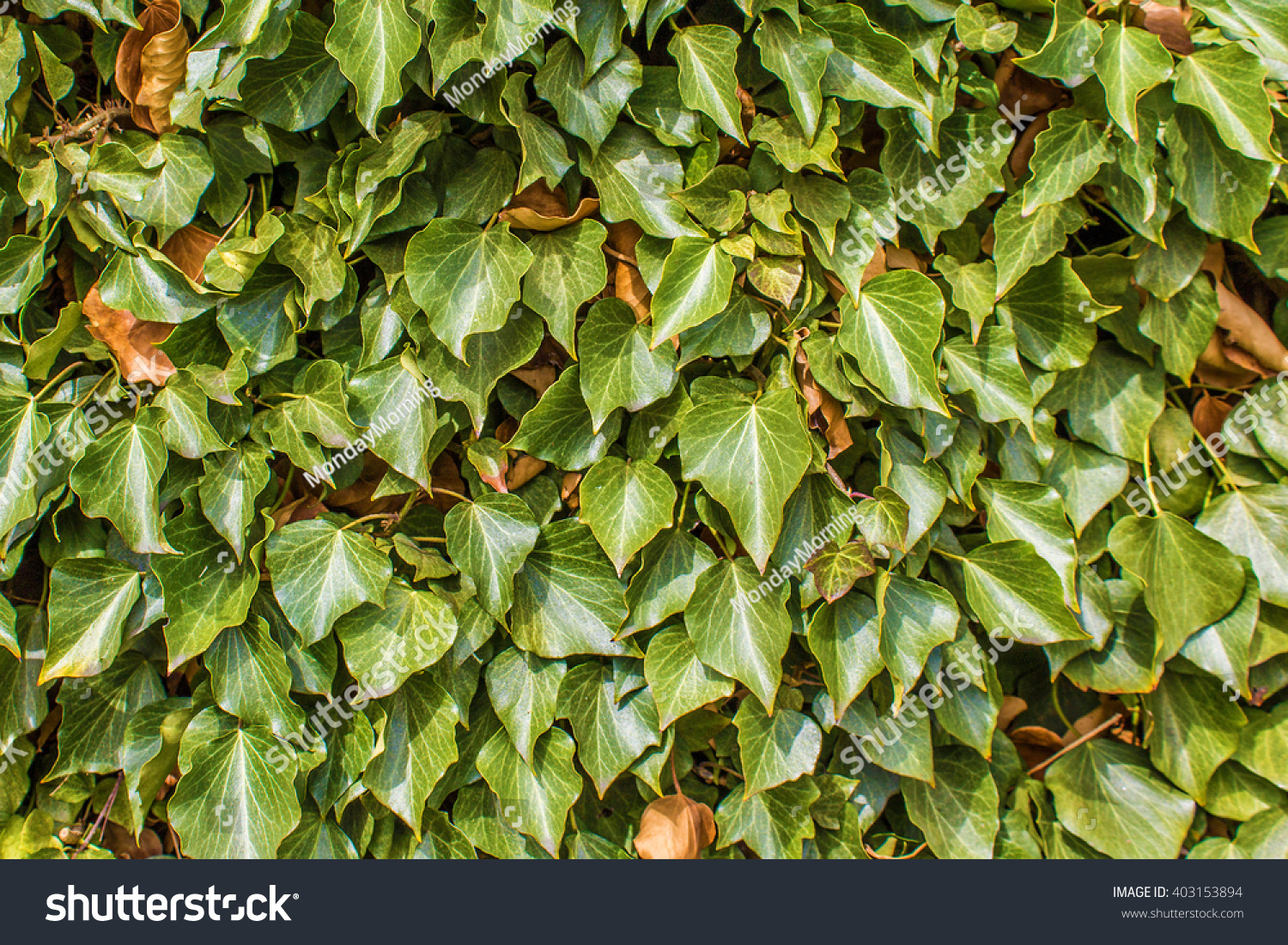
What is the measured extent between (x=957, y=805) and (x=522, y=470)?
1.09 meters

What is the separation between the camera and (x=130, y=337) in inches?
56.8

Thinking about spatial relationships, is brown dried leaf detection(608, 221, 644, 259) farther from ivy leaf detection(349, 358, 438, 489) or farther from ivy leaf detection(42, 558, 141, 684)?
ivy leaf detection(42, 558, 141, 684)

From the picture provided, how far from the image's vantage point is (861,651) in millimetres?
1468

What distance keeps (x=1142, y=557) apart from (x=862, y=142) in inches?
37.2

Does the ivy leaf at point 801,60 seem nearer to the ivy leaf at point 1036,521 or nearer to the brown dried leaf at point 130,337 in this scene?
the ivy leaf at point 1036,521

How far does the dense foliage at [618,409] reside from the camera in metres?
1.34

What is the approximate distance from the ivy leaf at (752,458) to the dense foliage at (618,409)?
1 cm

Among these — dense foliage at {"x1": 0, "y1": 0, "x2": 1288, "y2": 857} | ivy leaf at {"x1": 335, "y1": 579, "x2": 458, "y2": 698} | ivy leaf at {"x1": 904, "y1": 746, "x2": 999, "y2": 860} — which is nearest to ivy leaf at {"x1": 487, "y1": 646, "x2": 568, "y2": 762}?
dense foliage at {"x1": 0, "y1": 0, "x2": 1288, "y2": 857}

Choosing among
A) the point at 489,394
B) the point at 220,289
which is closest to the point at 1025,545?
the point at 489,394

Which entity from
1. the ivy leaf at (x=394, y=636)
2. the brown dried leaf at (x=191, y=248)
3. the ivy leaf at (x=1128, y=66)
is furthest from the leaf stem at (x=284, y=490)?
the ivy leaf at (x=1128, y=66)
